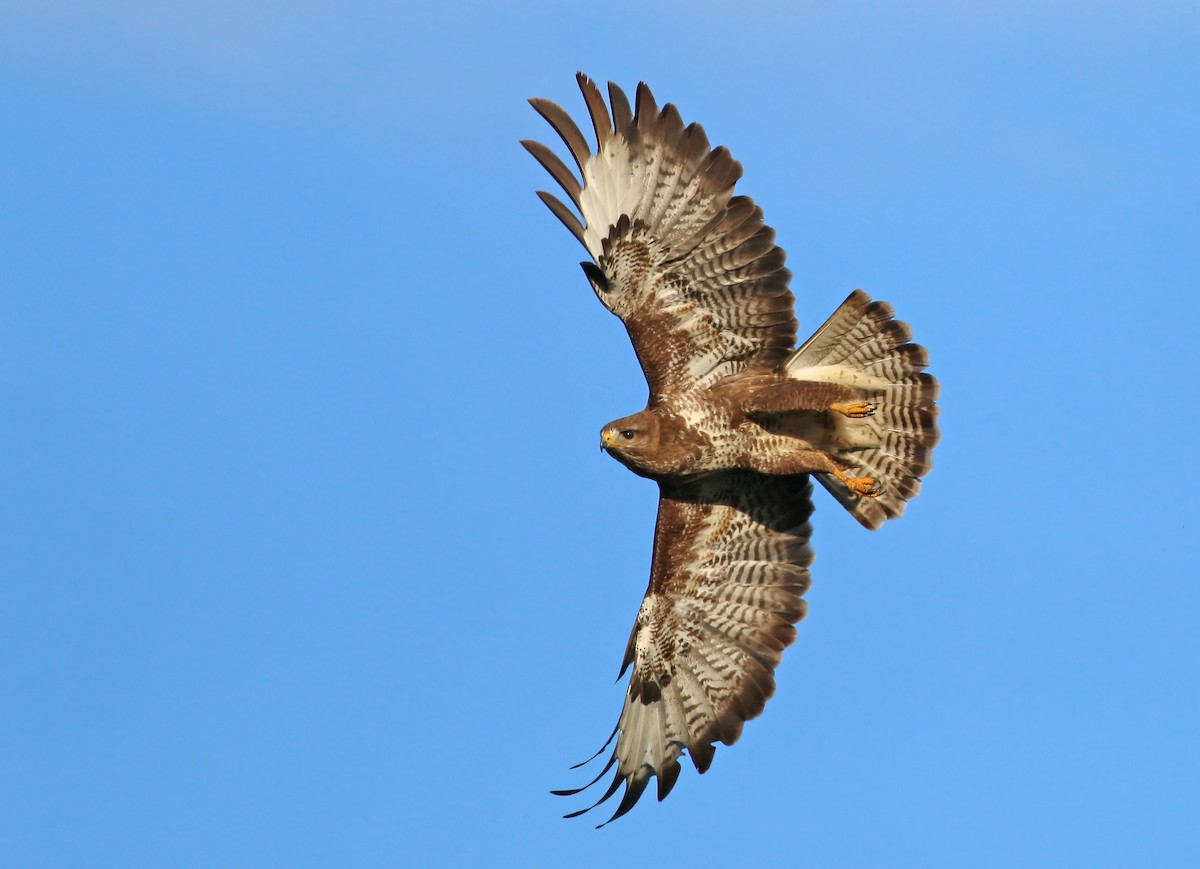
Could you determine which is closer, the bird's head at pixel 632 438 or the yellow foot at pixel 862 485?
the bird's head at pixel 632 438

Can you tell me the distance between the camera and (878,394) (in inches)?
451

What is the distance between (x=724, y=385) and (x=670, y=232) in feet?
3.66

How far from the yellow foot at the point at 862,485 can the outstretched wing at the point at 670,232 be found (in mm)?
991

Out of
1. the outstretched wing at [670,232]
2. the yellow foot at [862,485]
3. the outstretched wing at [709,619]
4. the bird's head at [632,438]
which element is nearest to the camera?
the outstretched wing at [670,232]

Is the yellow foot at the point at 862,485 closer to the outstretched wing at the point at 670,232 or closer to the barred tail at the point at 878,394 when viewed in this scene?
the barred tail at the point at 878,394

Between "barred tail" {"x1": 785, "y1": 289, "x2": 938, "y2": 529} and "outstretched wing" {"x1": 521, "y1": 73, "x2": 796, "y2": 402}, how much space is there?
0.30 m

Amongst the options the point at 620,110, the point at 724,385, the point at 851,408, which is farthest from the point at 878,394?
the point at 620,110

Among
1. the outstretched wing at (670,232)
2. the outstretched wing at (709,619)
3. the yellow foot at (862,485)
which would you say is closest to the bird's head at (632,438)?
the outstretched wing at (670,232)

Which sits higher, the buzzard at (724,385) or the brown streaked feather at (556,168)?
the brown streaked feather at (556,168)

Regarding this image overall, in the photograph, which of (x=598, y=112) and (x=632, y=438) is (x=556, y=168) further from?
(x=632, y=438)

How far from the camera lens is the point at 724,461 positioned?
11.5 meters

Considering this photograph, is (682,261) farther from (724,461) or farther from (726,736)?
(726,736)

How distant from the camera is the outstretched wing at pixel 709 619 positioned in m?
12.1

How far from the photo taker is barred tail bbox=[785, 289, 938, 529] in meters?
11.2
